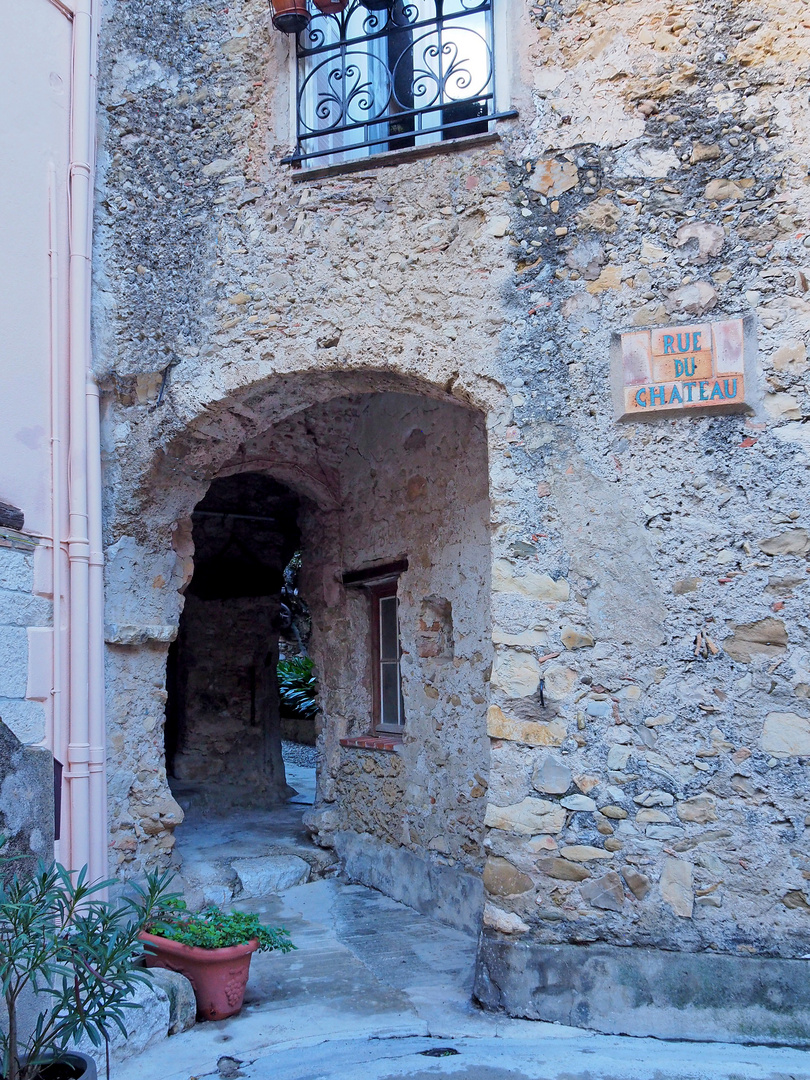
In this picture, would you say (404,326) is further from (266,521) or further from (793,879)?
(266,521)

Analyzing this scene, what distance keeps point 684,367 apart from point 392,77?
1.97m

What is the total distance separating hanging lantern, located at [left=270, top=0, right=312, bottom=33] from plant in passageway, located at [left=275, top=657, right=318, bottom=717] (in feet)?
30.8

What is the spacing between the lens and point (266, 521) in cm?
759

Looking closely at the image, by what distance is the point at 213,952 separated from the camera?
370 cm

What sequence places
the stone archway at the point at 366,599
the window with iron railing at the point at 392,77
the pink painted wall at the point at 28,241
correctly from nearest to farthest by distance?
the pink painted wall at the point at 28,241 < the window with iron railing at the point at 392,77 < the stone archway at the point at 366,599

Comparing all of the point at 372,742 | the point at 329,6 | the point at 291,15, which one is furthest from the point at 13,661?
the point at 329,6

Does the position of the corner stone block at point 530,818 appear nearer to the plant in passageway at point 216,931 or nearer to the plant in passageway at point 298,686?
the plant in passageway at point 216,931

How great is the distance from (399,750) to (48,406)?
9.20 ft

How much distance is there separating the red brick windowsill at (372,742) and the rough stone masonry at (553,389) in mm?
763

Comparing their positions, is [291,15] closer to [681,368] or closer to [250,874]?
[681,368]

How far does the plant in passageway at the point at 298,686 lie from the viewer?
12977mm

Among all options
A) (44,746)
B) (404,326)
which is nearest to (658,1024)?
(44,746)

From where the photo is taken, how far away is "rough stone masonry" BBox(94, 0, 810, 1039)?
347 centimetres

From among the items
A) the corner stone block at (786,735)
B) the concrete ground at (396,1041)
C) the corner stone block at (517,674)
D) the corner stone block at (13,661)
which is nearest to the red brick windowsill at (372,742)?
the concrete ground at (396,1041)
